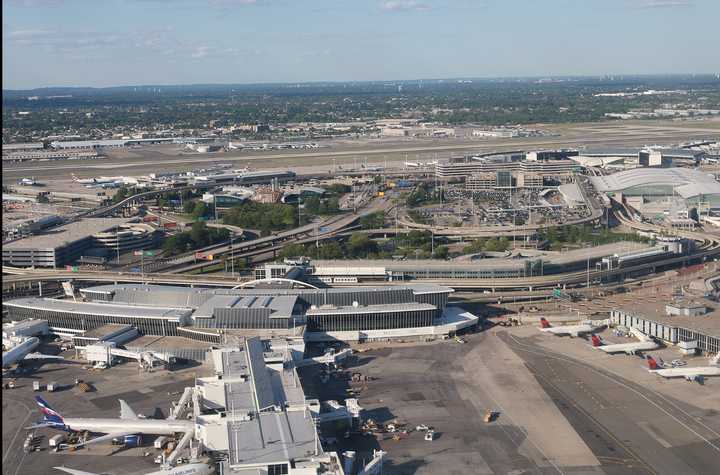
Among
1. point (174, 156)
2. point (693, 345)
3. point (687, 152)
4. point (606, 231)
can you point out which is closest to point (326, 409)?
point (693, 345)

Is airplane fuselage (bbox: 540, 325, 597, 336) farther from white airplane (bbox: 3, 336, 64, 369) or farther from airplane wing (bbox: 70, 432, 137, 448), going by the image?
white airplane (bbox: 3, 336, 64, 369)

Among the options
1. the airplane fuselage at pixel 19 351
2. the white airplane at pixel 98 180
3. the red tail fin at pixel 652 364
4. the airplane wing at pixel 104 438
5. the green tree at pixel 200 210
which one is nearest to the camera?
the airplane wing at pixel 104 438

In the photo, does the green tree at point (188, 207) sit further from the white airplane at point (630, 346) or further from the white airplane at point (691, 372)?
the white airplane at point (691, 372)

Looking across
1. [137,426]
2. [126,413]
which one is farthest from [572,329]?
[137,426]

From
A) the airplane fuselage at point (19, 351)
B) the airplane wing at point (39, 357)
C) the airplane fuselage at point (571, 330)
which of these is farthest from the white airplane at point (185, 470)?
the airplane fuselage at point (571, 330)

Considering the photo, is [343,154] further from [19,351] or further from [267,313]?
[19,351]

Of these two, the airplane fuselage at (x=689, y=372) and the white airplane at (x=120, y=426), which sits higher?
the white airplane at (x=120, y=426)

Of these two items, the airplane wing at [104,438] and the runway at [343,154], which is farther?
the runway at [343,154]
